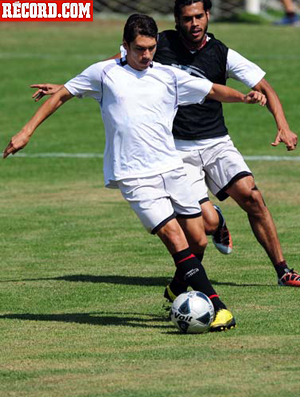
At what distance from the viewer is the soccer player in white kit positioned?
895cm

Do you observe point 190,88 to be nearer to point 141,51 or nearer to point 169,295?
point 141,51

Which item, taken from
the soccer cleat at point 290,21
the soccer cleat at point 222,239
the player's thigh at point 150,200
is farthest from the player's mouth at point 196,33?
the soccer cleat at point 290,21

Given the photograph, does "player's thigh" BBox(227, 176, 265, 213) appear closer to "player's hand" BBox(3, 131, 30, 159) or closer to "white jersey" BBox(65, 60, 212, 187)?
"white jersey" BBox(65, 60, 212, 187)

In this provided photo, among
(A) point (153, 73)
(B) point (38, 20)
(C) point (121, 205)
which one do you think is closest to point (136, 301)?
(A) point (153, 73)

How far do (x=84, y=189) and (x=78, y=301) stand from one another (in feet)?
23.2

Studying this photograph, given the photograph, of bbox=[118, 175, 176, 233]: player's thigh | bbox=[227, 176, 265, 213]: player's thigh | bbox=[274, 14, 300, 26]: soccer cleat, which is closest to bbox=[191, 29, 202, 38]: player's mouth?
bbox=[227, 176, 265, 213]: player's thigh

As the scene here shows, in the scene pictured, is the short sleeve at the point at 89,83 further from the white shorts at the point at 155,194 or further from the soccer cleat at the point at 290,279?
the soccer cleat at the point at 290,279

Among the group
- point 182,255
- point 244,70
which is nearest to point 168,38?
point 244,70

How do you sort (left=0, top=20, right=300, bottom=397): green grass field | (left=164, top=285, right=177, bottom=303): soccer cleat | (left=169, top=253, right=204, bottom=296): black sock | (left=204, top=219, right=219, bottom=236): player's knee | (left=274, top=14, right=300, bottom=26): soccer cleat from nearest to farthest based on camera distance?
(left=0, top=20, right=300, bottom=397): green grass field
(left=169, top=253, right=204, bottom=296): black sock
(left=164, top=285, right=177, bottom=303): soccer cleat
(left=204, top=219, right=219, bottom=236): player's knee
(left=274, top=14, right=300, bottom=26): soccer cleat

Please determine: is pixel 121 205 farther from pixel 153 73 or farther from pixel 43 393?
pixel 43 393

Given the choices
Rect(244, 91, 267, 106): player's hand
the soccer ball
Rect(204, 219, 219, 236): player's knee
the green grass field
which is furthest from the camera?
Rect(204, 219, 219, 236): player's knee

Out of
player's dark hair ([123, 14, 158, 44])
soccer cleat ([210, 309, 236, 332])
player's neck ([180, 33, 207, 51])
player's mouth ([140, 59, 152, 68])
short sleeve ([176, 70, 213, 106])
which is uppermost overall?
player's dark hair ([123, 14, 158, 44])

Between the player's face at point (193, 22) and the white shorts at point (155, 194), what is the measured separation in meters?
1.78

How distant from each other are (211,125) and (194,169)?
1.48 ft
